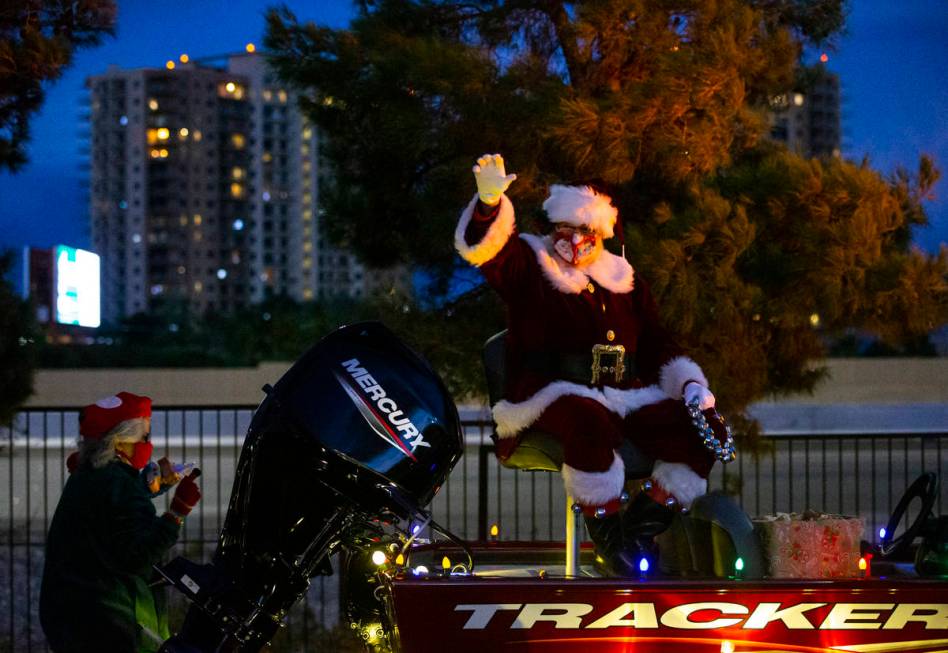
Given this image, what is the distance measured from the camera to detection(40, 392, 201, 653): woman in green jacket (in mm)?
3906

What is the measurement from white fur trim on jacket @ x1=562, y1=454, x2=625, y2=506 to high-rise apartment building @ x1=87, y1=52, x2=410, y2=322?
89.1 meters

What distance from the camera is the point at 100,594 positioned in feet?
13.0

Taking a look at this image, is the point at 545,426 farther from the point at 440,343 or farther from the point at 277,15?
the point at 277,15

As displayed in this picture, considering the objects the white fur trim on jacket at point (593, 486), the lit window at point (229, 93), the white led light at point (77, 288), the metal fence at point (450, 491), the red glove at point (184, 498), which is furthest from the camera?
the lit window at point (229, 93)

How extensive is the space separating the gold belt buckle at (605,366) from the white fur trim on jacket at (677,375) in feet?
0.64

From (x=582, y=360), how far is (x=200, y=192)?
101m

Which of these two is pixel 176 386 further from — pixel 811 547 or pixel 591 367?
pixel 811 547

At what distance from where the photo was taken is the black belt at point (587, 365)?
3.81 metres

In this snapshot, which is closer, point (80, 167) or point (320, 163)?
point (320, 163)

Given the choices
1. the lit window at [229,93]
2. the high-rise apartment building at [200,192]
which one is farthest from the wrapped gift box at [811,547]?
the lit window at [229,93]

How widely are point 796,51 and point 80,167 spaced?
96699mm

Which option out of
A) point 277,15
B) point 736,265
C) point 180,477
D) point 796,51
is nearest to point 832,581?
point 180,477

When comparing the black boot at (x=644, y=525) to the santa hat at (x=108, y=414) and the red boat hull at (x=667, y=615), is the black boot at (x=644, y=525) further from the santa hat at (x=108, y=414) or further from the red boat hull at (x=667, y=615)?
the santa hat at (x=108, y=414)

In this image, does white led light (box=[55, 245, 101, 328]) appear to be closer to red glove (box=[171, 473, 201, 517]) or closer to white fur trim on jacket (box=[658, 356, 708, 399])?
red glove (box=[171, 473, 201, 517])
